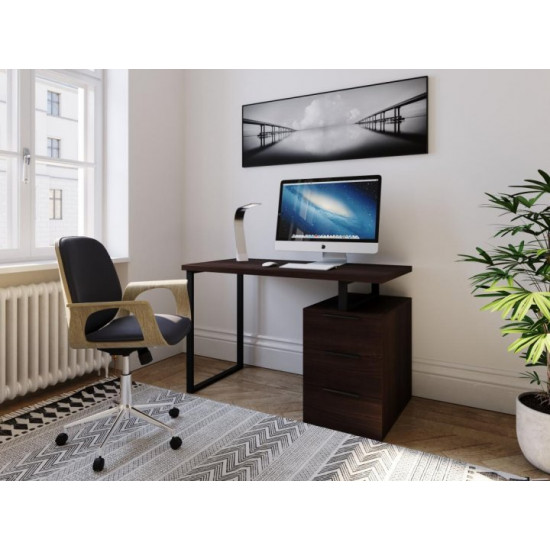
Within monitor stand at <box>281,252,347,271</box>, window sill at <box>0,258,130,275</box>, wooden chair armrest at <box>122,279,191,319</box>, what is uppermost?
monitor stand at <box>281,252,347,271</box>

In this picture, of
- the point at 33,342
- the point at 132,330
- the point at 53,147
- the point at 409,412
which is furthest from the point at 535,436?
the point at 53,147

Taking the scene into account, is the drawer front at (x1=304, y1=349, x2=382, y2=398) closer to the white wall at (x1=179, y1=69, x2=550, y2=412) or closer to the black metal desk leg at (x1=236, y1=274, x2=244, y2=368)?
the white wall at (x1=179, y1=69, x2=550, y2=412)

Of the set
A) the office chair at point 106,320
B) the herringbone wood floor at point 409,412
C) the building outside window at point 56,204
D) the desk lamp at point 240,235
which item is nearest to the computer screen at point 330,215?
the desk lamp at point 240,235

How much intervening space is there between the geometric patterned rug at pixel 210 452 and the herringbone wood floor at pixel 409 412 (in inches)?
4.5

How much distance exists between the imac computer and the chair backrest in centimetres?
97

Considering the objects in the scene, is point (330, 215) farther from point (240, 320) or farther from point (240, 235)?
point (240, 320)

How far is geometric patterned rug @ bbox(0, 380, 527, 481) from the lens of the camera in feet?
6.28

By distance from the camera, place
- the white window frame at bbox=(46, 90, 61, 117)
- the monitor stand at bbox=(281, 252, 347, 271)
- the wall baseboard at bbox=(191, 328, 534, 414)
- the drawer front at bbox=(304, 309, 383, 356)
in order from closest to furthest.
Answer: the drawer front at bbox=(304, 309, 383, 356)
the monitor stand at bbox=(281, 252, 347, 271)
the wall baseboard at bbox=(191, 328, 534, 414)
the white window frame at bbox=(46, 90, 61, 117)

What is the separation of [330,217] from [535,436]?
4.84ft

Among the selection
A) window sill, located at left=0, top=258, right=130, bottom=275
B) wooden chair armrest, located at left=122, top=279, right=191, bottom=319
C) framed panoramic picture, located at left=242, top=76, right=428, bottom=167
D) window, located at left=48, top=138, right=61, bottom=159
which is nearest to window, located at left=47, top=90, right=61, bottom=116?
window, located at left=48, top=138, right=61, bottom=159

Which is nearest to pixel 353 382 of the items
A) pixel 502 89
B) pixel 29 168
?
pixel 502 89

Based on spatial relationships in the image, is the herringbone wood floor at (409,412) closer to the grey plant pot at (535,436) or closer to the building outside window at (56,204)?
the grey plant pot at (535,436)

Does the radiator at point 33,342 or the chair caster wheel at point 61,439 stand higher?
the radiator at point 33,342

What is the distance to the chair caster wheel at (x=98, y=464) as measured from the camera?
6.28 ft
